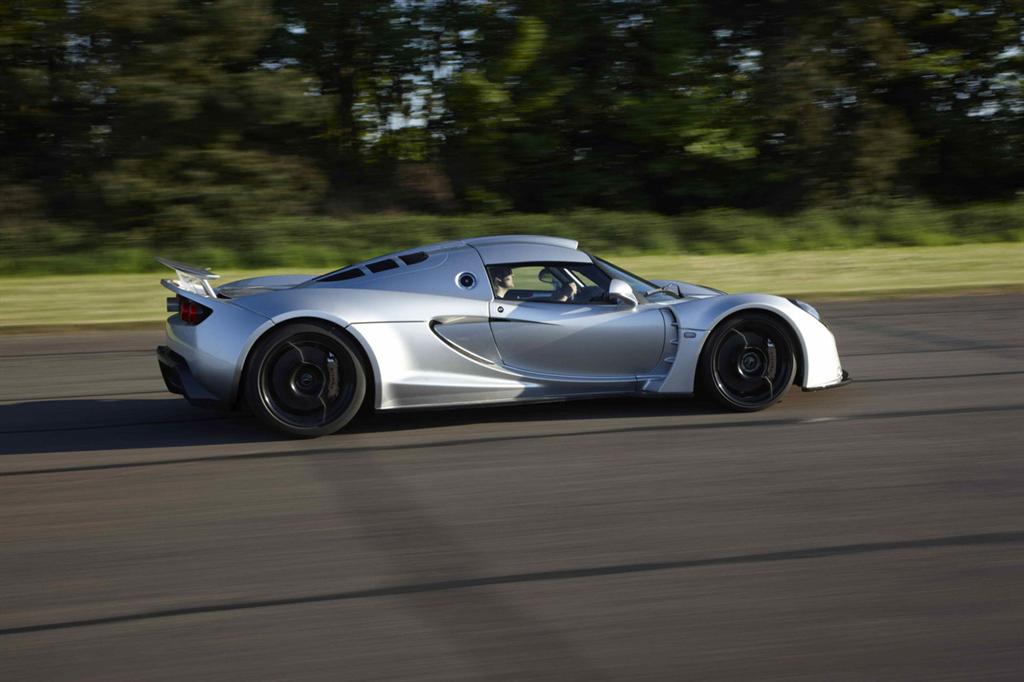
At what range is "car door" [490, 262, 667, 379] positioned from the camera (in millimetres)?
6762

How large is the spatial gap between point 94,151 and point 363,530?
16.8 m

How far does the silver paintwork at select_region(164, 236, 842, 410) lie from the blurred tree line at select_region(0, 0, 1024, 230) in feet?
43.4

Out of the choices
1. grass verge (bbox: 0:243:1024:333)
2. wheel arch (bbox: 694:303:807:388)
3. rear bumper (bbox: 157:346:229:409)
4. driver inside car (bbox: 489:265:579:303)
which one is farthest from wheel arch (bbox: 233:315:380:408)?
grass verge (bbox: 0:243:1024:333)

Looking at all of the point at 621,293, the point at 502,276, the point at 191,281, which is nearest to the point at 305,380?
the point at 191,281

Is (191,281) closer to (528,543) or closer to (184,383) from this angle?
(184,383)

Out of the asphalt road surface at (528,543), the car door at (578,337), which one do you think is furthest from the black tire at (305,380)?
the car door at (578,337)

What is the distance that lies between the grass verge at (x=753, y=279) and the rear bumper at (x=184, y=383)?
5347 mm

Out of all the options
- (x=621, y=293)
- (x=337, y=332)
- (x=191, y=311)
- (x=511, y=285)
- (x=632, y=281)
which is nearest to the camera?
(x=337, y=332)

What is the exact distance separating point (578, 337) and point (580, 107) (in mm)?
16156

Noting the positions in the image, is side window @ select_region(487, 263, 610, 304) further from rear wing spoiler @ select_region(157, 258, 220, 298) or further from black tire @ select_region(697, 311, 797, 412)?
rear wing spoiler @ select_region(157, 258, 220, 298)

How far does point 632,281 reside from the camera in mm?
7191

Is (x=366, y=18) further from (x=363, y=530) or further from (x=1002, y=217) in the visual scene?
(x=363, y=530)

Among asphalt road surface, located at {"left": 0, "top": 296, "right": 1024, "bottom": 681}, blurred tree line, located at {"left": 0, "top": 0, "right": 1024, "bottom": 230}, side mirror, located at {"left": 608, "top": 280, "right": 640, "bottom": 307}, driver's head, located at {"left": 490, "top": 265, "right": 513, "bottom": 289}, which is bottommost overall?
asphalt road surface, located at {"left": 0, "top": 296, "right": 1024, "bottom": 681}

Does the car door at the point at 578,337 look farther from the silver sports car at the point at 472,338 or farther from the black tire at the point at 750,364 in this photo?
the black tire at the point at 750,364
